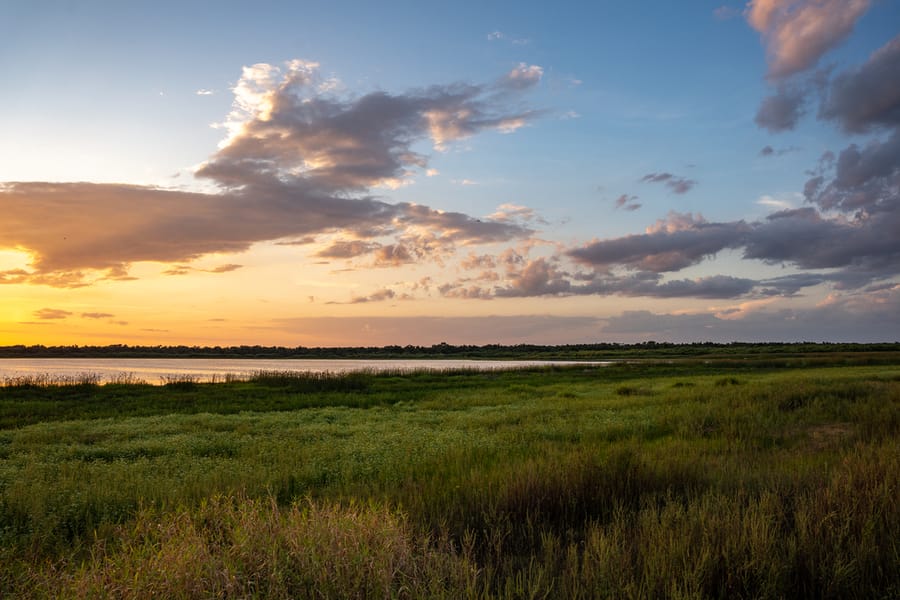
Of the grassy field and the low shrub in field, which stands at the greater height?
the low shrub in field

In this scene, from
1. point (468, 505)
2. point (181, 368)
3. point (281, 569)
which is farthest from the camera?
point (181, 368)

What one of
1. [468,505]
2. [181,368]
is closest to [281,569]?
[468,505]

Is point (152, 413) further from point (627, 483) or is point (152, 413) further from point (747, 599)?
point (747, 599)

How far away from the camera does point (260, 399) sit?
34.1 meters

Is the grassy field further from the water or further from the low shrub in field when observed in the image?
the water

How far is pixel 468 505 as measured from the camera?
8195 mm

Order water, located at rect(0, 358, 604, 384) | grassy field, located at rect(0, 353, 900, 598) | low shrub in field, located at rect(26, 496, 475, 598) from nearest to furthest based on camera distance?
low shrub in field, located at rect(26, 496, 475, 598) → grassy field, located at rect(0, 353, 900, 598) → water, located at rect(0, 358, 604, 384)

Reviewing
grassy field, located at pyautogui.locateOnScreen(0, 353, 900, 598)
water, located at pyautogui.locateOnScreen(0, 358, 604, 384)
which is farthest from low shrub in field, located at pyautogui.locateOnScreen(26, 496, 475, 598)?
water, located at pyautogui.locateOnScreen(0, 358, 604, 384)

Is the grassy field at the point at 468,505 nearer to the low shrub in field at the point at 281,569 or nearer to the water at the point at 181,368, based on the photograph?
the low shrub in field at the point at 281,569

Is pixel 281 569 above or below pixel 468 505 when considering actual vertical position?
above

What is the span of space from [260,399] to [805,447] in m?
28.5

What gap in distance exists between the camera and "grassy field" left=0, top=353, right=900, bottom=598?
16.5 feet

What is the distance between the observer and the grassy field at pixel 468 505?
504 cm

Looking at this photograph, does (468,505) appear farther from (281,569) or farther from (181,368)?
(181,368)
